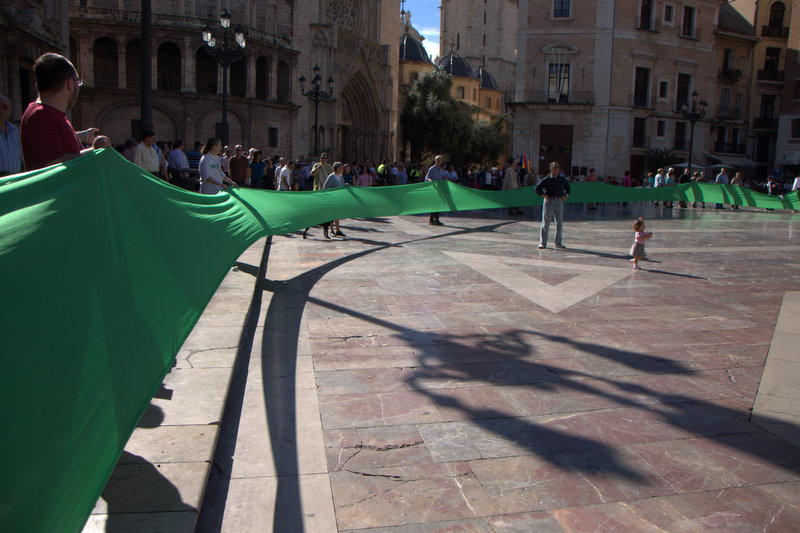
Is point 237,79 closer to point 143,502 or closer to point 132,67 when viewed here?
point 132,67

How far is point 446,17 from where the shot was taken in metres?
79.1

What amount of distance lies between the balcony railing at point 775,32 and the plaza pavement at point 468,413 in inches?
1970

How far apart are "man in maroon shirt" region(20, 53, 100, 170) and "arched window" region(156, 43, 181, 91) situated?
3984 cm

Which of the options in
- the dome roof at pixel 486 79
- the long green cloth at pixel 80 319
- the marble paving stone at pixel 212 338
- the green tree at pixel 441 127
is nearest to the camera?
the long green cloth at pixel 80 319

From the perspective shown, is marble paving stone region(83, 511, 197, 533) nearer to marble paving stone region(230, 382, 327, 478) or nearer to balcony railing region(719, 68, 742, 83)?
marble paving stone region(230, 382, 327, 478)

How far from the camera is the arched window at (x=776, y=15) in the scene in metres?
49.6

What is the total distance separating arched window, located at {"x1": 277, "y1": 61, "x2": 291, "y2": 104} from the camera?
42469 mm

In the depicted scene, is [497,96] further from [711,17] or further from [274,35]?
[274,35]

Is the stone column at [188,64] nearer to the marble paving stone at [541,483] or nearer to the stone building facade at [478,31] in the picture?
the marble paving stone at [541,483]

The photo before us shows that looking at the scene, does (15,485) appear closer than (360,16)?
Yes

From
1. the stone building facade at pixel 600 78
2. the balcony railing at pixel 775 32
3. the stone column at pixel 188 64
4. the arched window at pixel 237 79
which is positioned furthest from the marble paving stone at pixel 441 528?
the balcony railing at pixel 775 32

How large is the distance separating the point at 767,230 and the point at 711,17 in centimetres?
3137

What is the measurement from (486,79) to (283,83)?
128 feet

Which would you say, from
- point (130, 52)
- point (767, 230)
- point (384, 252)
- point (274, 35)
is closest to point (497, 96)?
point (274, 35)
